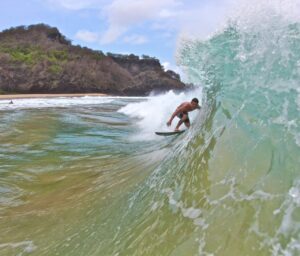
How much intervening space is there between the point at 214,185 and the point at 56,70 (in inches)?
2389

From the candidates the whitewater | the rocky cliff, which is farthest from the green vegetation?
the whitewater

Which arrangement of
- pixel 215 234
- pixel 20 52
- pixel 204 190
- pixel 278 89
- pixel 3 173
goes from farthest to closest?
pixel 20 52
pixel 3 173
pixel 278 89
pixel 204 190
pixel 215 234

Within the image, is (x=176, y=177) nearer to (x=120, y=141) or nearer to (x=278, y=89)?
(x=278, y=89)

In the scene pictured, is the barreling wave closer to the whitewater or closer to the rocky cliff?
the whitewater

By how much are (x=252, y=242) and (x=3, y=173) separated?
20.2 feet

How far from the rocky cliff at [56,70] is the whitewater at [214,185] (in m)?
50.5

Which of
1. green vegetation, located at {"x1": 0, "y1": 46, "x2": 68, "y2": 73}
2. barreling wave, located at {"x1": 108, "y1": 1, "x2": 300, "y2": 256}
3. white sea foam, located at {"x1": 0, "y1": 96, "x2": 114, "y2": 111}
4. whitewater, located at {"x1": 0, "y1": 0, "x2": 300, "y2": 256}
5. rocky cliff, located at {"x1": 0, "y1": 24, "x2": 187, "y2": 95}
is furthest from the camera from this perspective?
green vegetation, located at {"x1": 0, "y1": 46, "x2": 68, "y2": 73}

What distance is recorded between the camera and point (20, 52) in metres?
65.1

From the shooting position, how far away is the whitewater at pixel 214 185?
11.4 ft

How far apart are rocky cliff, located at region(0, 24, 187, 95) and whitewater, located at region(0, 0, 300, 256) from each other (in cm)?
5054

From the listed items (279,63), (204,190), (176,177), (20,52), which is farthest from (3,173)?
(20,52)

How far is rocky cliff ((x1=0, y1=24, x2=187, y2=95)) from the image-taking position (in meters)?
57.2

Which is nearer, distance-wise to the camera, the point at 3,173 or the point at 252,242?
the point at 252,242

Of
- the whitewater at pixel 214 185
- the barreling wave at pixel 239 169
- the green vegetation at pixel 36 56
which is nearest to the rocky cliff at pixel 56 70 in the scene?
the green vegetation at pixel 36 56
